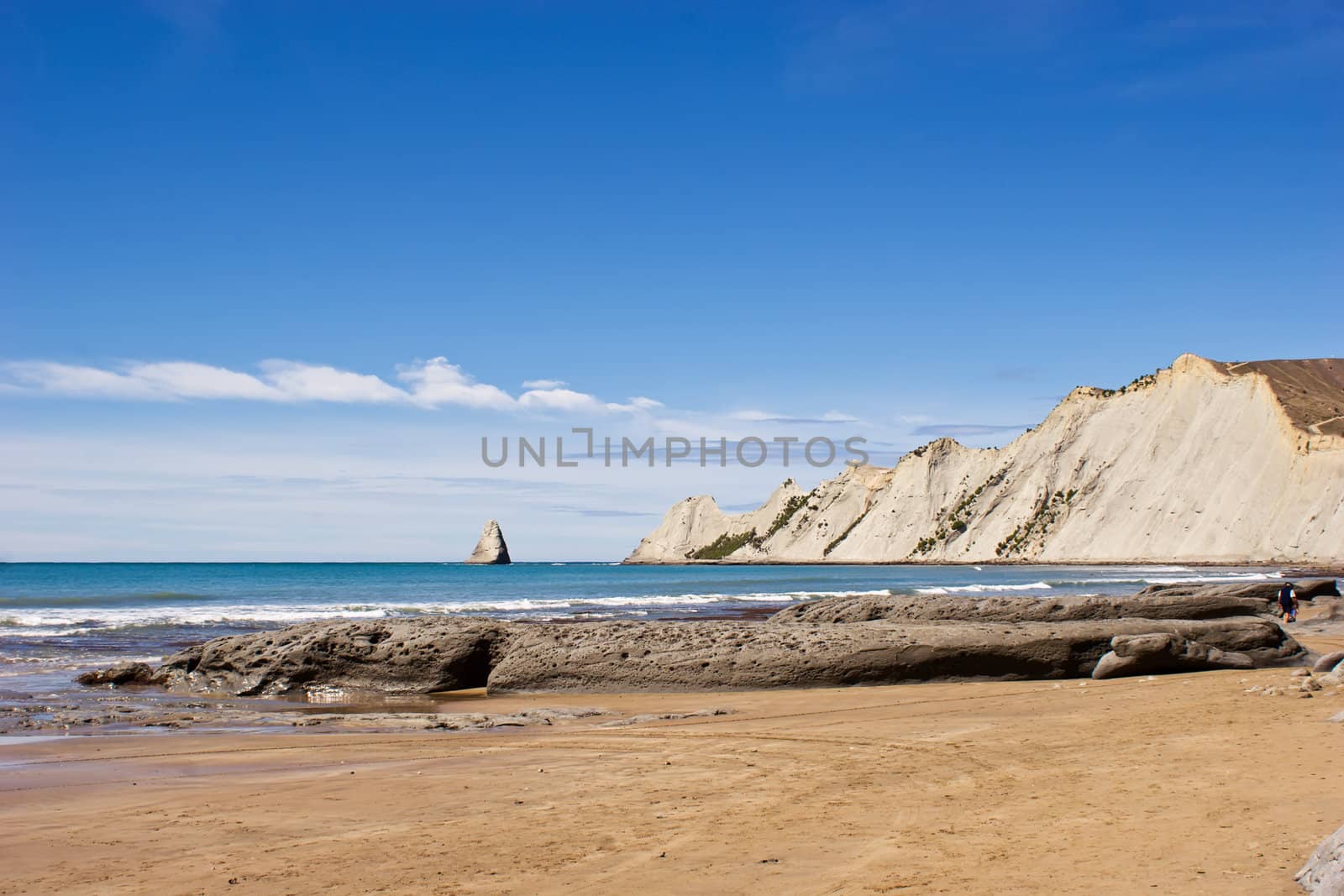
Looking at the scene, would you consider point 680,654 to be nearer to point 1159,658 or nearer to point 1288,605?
point 1159,658

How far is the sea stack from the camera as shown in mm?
162250

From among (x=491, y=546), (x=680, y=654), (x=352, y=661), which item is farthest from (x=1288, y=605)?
(x=491, y=546)

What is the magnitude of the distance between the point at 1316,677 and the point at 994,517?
82.3m

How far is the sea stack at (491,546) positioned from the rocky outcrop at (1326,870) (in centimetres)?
16038

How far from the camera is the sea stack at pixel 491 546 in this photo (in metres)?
162

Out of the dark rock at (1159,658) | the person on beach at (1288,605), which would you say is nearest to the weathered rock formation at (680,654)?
the dark rock at (1159,658)

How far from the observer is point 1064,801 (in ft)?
21.2

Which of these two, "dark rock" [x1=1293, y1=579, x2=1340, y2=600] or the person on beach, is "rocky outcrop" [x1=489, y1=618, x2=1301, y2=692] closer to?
the person on beach

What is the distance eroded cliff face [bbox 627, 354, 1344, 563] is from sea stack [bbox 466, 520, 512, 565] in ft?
227

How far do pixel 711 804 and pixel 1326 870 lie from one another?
351cm

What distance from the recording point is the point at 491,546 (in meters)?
163

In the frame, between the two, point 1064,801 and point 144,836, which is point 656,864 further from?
point 144,836

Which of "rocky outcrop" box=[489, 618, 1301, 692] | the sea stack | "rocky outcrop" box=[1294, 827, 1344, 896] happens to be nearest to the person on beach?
"rocky outcrop" box=[489, 618, 1301, 692]

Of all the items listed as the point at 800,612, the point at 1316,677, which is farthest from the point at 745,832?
the point at 800,612
